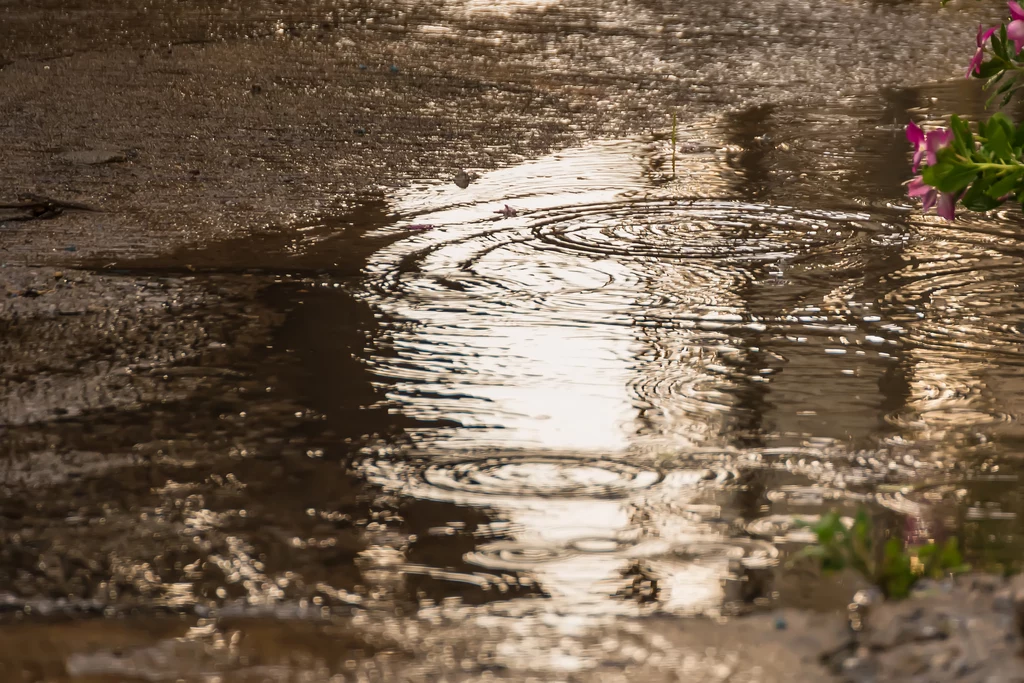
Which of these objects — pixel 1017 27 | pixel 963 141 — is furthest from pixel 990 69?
pixel 963 141

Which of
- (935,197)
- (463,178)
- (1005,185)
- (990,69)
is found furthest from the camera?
(463,178)

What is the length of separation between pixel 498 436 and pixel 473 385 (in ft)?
0.90

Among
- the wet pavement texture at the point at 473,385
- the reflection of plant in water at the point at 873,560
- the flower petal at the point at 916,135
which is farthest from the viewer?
the flower petal at the point at 916,135

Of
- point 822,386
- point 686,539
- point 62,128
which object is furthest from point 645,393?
point 62,128

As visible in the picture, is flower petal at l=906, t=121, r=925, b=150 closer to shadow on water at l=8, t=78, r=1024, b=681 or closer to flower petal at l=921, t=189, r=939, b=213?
flower petal at l=921, t=189, r=939, b=213

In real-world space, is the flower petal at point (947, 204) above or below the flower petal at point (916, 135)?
below

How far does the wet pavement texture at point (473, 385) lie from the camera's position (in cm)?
188

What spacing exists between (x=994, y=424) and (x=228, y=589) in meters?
1.58

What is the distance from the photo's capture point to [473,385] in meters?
2.74

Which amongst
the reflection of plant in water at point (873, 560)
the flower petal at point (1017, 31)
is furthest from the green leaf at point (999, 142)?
the reflection of plant in water at point (873, 560)

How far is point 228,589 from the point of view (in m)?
1.96

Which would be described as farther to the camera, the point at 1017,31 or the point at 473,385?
the point at 473,385

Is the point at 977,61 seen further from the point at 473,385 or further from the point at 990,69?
the point at 473,385

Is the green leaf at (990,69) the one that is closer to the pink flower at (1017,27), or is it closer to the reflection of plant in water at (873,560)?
the pink flower at (1017,27)
